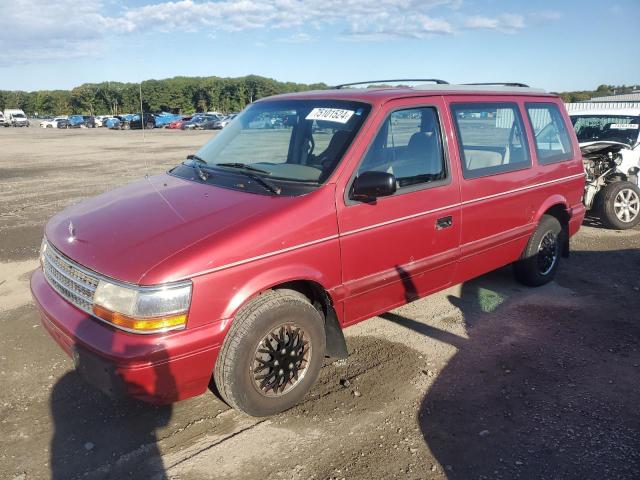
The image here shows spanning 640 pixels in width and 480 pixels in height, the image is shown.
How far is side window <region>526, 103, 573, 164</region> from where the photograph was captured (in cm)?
494

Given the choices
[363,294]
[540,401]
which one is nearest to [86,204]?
[363,294]

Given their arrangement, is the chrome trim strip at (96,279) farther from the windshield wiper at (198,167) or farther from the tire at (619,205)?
the tire at (619,205)

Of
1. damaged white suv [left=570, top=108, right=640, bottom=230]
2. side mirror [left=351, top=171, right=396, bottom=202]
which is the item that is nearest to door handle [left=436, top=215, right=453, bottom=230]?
side mirror [left=351, top=171, right=396, bottom=202]

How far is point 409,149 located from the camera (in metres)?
3.81

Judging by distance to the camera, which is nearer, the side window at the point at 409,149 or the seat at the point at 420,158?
the side window at the point at 409,149

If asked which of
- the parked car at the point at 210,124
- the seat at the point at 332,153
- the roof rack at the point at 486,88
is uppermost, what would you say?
the parked car at the point at 210,124

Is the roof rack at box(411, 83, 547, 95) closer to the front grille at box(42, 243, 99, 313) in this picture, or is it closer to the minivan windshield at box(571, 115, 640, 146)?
the front grille at box(42, 243, 99, 313)

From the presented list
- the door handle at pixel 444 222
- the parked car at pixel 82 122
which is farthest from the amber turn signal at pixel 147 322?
the parked car at pixel 82 122

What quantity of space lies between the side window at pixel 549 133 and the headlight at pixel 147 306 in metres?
3.75

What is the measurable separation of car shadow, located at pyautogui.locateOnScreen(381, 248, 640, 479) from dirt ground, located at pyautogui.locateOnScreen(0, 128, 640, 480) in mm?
11

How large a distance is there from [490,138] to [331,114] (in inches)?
61.4

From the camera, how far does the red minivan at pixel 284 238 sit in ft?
8.84

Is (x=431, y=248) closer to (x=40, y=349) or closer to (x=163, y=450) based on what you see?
(x=163, y=450)

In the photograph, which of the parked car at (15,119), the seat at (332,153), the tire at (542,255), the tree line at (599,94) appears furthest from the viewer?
the parked car at (15,119)
